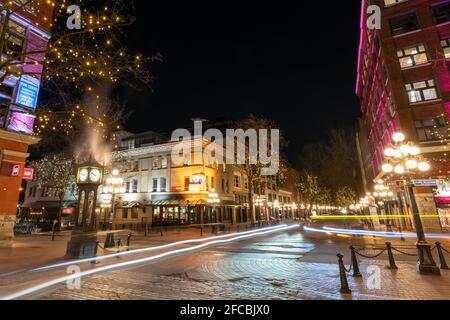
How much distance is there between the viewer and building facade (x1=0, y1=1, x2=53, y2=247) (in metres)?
14.8

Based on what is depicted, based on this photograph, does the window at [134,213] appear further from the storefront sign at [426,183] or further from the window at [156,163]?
the storefront sign at [426,183]

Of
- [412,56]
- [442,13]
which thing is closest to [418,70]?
[412,56]

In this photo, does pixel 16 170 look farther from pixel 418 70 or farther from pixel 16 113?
pixel 418 70

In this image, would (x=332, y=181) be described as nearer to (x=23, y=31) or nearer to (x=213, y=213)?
(x=213, y=213)

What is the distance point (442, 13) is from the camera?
2147 centimetres

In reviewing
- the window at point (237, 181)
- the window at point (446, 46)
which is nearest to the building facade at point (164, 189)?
the window at point (237, 181)

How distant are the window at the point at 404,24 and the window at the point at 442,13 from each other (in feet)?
4.59

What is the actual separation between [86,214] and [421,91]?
2631 centimetres

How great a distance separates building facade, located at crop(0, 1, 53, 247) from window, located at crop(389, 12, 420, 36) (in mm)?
28002

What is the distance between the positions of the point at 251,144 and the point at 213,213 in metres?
12.1

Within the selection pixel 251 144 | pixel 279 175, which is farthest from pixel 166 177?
pixel 279 175

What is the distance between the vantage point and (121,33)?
27.1ft

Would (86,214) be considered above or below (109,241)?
above

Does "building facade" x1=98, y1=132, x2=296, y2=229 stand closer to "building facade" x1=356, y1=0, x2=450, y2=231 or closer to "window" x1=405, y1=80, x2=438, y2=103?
"building facade" x1=356, y1=0, x2=450, y2=231
